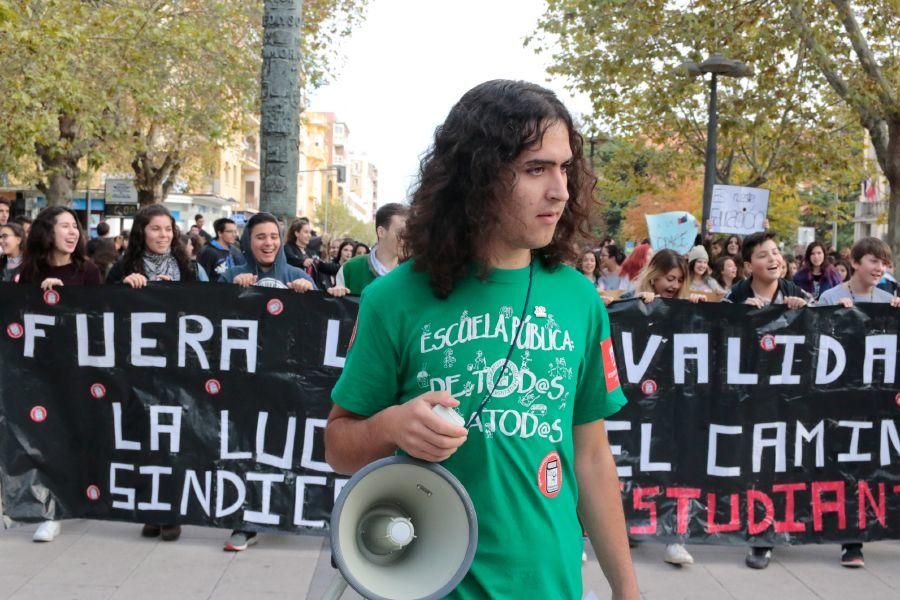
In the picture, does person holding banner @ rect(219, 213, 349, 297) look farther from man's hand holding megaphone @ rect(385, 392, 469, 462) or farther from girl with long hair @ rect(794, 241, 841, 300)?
girl with long hair @ rect(794, 241, 841, 300)

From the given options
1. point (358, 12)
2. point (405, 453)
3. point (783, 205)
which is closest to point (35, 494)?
point (405, 453)

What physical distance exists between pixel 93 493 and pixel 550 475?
4678 millimetres

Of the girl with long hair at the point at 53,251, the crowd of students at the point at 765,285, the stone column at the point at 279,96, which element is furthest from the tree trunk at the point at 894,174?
the girl with long hair at the point at 53,251

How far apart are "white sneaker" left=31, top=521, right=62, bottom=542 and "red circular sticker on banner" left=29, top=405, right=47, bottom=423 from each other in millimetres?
568

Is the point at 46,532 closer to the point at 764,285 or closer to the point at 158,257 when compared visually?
the point at 158,257

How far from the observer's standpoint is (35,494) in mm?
6191

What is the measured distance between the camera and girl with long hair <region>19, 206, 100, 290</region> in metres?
6.49

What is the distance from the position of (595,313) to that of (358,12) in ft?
86.8

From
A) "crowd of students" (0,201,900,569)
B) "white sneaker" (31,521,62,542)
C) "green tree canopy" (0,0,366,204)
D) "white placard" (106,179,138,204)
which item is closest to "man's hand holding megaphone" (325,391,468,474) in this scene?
"crowd of students" (0,201,900,569)

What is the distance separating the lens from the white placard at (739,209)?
16.7 meters

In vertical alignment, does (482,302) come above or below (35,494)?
above

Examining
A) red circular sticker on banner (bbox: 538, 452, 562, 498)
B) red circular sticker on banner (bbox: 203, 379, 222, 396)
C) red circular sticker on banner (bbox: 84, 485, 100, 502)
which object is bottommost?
red circular sticker on banner (bbox: 84, 485, 100, 502)

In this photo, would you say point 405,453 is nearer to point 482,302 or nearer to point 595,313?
point 482,302

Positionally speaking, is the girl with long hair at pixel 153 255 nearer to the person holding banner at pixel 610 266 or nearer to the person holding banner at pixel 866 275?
the person holding banner at pixel 866 275
